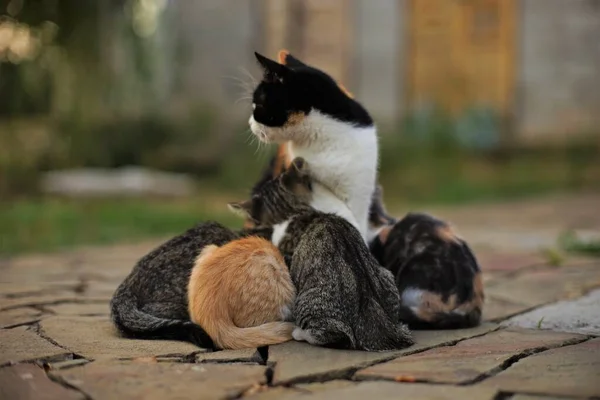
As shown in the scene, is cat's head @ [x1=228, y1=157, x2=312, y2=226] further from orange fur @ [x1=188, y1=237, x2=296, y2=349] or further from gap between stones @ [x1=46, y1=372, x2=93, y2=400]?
gap between stones @ [x1=46, y1=372, x2=93, y2=400]

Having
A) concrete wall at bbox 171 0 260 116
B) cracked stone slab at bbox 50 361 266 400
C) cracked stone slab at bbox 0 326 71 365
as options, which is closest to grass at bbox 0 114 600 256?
concrete wall at bbox 171 0 260 116

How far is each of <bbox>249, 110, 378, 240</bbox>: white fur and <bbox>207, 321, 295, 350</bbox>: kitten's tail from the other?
546 millimetres

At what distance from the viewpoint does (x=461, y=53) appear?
11.8 meters

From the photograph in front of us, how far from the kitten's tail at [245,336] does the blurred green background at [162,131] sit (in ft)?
14.2

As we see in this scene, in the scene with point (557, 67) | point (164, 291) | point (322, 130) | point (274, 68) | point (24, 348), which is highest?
point (557, 67)

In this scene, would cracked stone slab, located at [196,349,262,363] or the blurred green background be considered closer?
cracked stone slab, located at [196,349,262,363]

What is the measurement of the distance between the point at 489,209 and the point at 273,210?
225 inches

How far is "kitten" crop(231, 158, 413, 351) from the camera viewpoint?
8.82ft

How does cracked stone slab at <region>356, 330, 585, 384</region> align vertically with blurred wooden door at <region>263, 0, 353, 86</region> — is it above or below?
below

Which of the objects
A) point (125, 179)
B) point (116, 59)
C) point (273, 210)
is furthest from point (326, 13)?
point (273, 210)

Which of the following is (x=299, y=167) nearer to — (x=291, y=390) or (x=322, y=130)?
(x=322, y=130)

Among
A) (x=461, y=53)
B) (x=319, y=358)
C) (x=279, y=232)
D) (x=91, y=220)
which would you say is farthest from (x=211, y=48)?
(x=319, y=358)

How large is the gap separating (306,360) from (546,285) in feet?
6.84

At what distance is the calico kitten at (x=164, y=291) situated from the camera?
2895 mm
